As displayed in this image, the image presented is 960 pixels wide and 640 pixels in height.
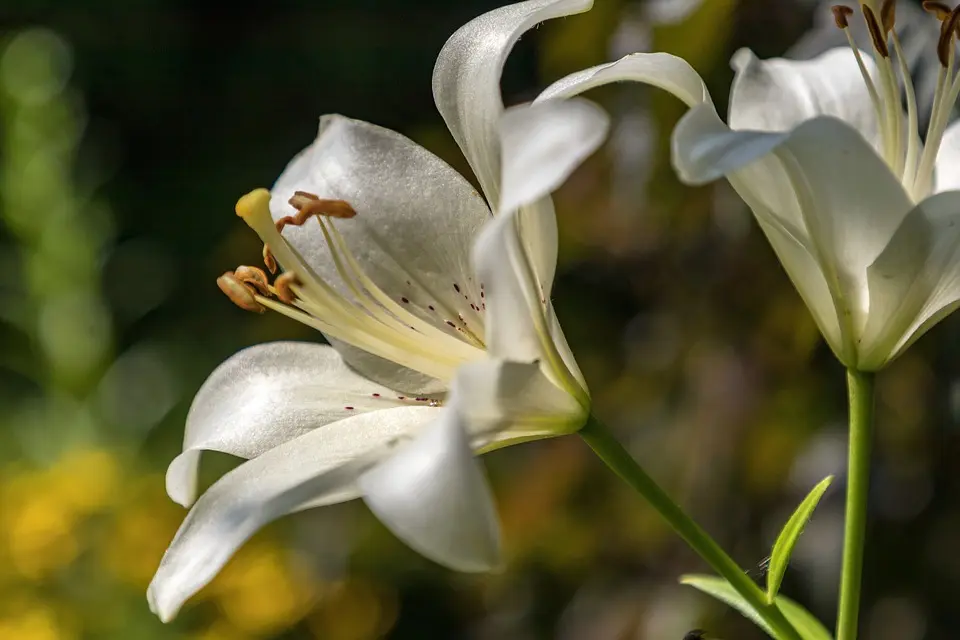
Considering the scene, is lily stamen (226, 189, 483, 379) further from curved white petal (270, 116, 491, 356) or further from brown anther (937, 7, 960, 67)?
brown anther (937, 7, 960, 67)

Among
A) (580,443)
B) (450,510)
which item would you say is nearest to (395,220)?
(450,510)

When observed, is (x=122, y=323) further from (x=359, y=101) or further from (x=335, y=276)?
(x=335, y=276)

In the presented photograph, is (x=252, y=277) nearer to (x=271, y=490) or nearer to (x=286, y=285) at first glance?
(x=286, y=285)

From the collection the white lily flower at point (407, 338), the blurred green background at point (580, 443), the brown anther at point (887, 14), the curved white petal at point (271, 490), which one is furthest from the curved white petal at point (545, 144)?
the blurred green background at point (580, 443)

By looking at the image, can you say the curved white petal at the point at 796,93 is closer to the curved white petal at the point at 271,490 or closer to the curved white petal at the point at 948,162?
the curved white petal at the point at 948,162

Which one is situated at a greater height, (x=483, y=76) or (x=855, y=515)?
(x=483, y=76)

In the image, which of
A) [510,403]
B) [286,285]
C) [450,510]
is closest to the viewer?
[450,510]

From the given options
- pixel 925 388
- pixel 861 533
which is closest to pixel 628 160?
pixel 925 388
